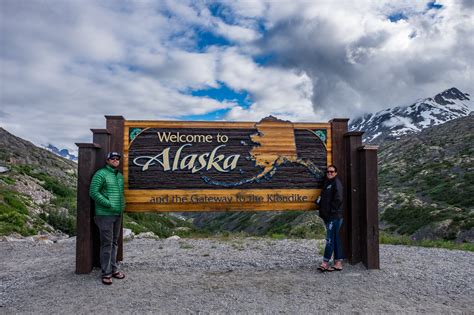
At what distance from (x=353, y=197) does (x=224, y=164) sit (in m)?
3.15

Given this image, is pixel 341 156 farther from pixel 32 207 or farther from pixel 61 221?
pixel 32 207

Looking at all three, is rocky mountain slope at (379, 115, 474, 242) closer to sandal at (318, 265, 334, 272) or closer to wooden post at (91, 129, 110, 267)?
sandal at (318, 265, 334, 272)

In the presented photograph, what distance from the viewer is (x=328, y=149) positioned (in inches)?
322

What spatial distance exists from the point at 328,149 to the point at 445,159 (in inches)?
3131

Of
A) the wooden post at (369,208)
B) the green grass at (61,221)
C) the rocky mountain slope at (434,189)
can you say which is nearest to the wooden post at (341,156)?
the wooden post at (369,208)

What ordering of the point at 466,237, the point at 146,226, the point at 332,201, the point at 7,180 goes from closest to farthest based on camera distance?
the point at 332,201 → the point at 7,180 → the point at 466,237 → the point at 146,226

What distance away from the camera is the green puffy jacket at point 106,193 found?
21.5ft

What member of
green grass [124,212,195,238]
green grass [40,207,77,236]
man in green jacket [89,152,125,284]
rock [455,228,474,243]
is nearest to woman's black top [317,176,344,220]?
man in green jacket [89,152,125,284]

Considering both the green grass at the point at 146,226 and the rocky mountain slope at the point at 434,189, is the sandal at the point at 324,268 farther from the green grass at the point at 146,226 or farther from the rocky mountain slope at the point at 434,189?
the rocky mountain slope at the point at 434,189

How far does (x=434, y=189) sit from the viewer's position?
180 feet

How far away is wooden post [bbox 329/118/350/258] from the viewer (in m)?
7.91

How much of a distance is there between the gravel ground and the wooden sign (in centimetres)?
148

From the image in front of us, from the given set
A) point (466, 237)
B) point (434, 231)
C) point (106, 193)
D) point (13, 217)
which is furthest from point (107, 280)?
point (434, 231)

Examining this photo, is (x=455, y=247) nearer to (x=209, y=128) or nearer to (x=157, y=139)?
(x=209, y=128)
